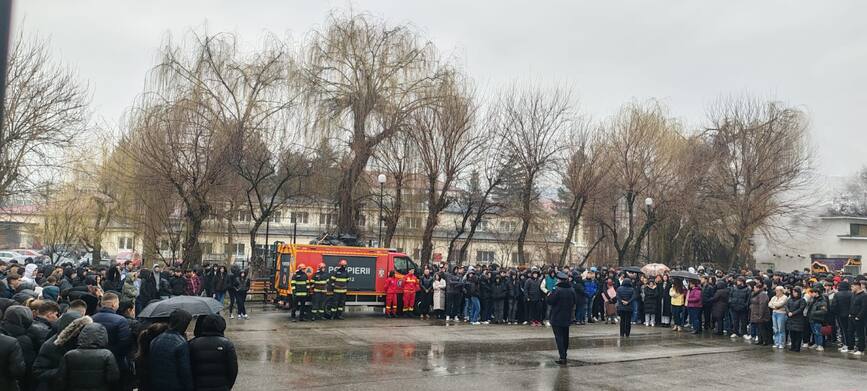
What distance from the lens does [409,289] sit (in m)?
22.1

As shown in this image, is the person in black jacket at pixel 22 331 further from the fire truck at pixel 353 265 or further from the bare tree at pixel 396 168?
the bare tree at pixel 396 168

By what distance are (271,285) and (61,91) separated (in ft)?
29.8

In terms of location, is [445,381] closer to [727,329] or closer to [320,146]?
[727,329]

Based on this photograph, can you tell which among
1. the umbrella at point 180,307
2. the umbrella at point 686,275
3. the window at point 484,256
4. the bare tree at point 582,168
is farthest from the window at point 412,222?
the window at point 484,256

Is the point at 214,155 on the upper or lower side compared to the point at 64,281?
upper

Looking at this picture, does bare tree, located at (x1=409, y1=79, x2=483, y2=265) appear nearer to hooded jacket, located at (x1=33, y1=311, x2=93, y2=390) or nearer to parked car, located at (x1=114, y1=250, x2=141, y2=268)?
parked car, located at (x1=114, y1=250, x2=141, y2=268)

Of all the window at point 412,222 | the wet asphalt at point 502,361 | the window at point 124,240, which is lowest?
the wet asphalt at point 502,361

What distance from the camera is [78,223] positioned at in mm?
38375

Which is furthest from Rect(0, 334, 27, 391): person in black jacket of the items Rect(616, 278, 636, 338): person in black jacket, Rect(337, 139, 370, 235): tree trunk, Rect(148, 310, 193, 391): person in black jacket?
Rect(337, 139, 370, 235): tree trunk

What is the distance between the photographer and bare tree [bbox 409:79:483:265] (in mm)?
30609

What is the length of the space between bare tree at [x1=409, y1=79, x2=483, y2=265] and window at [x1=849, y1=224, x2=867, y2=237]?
1448 inches

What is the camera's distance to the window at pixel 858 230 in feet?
178

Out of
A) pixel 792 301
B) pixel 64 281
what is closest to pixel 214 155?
pixel 64 281

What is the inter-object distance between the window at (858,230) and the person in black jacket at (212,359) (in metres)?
57.6
